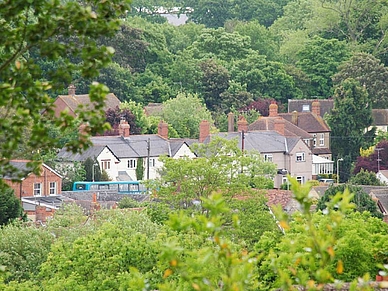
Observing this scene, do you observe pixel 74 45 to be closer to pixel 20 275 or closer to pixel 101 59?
pixel 101 59

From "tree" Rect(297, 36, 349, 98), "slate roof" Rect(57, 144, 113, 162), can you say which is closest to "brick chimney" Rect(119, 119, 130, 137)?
"slate roof" Rect(57, 144, 113, 162)

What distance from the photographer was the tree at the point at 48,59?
27.9ft

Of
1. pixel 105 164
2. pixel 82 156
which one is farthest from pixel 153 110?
pixel 82 156

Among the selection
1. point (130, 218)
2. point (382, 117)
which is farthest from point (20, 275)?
A: point (382, 117)

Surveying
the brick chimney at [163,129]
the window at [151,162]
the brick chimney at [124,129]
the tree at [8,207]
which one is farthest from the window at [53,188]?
the brick chimney at [163,129]

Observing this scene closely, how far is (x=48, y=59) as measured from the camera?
862cm

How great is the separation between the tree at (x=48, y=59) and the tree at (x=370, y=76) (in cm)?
7905

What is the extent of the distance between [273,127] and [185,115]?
7.25 metres

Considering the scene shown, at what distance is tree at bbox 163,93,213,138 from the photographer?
247 feet

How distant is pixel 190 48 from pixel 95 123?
3570 inches

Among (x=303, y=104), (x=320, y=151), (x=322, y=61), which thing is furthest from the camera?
(x=322, y=61)

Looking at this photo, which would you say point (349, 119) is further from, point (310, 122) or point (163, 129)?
point (163, 129)

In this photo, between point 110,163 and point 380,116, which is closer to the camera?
point 110,163

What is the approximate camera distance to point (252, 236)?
34.1 meters
